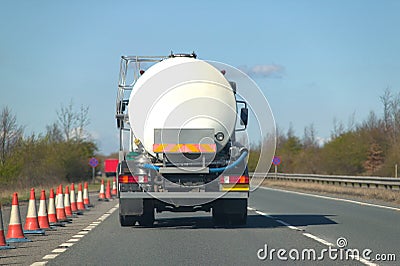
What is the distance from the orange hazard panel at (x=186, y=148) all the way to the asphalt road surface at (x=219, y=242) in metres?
1.66

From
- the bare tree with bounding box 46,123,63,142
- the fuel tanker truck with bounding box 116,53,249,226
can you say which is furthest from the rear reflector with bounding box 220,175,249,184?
the bare tree with bounding box 46,123,63,142

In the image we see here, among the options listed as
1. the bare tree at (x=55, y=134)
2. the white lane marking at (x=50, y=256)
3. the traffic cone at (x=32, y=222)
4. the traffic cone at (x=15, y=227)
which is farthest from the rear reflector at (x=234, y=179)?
the bare tree at (x=55, y=134)

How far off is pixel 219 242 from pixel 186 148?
2521mm

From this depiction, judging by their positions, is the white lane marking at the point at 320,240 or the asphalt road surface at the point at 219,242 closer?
the asphalt road surface at the point at 219,242

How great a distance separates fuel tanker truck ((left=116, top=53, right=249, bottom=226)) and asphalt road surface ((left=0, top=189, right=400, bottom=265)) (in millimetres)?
747

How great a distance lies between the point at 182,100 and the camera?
1482 centimetres

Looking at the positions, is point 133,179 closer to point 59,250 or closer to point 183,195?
point 183,195

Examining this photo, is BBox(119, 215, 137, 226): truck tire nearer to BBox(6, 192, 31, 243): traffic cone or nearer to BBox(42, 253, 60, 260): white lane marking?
BBox(6, 192, 31, 243): traffic cone

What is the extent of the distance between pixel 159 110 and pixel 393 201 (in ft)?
51.8

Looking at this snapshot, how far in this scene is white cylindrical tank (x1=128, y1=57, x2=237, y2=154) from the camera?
48.5ft

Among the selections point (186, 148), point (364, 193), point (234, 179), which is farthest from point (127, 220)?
point (364, 193)

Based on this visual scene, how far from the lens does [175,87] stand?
14.9m

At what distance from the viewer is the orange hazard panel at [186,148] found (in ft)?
47.8

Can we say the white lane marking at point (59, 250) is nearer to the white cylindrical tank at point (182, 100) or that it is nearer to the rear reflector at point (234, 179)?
the white cylindrical tank at point (182, 100)
